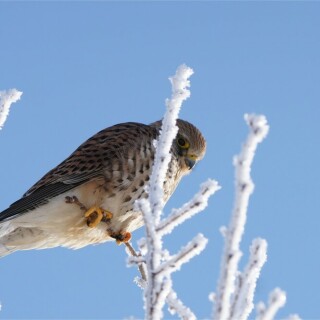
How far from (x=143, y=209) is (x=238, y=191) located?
1.07 feet

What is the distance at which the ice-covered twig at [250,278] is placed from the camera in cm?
173

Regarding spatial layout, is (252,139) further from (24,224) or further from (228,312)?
(24,224)

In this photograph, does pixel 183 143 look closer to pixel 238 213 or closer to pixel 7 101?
pixel 7 101

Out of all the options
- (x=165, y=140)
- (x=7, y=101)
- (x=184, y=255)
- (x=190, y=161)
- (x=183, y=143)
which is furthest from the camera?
(x=183, y=143)

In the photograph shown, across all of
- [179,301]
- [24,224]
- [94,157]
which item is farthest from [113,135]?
[179,301]

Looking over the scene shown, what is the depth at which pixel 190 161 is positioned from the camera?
4887 mm

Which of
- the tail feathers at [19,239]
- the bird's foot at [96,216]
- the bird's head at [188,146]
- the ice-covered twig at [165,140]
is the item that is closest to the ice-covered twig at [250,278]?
the ice-covered twig at [165,140]

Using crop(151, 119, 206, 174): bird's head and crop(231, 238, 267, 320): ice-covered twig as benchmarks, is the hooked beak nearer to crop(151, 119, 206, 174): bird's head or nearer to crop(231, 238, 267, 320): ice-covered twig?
crop(151, 119, 206, 174): bird's head

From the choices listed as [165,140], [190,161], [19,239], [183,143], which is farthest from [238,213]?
[183,143]

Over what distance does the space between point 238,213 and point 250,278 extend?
0.53 m

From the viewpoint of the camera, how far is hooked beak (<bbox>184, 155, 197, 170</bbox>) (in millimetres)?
4875

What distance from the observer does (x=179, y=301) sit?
2051mm

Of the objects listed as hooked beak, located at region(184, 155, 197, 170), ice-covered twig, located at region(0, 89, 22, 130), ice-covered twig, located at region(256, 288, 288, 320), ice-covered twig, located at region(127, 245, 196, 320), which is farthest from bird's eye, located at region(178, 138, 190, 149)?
ice-covered twig, located at region(256, 288, 288, 320)

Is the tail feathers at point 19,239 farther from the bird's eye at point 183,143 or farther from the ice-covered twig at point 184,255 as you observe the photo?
the ice-covered twig at point 184,255
